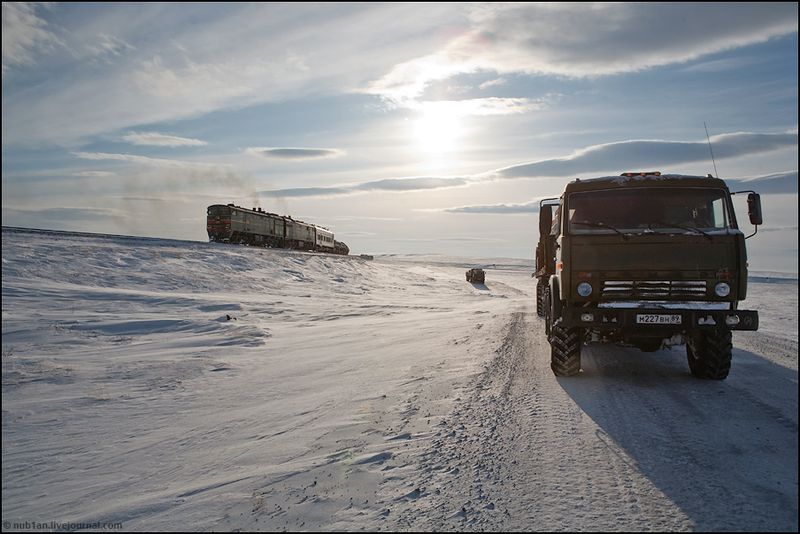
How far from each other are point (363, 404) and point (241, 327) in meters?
6.85

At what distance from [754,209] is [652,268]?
75.2 inches

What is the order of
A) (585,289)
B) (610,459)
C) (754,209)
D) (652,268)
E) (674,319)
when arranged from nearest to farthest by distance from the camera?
1. (610,459)
2. (674,319)
3. (652,268)
4. (585,289)
5. (754,209)

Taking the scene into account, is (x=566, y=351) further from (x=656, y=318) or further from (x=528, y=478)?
(x=528, y=478)

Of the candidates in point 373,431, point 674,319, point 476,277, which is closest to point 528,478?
point 373,431

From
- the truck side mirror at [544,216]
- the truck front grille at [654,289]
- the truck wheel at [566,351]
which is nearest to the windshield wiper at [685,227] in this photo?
the truck front grille at [654,289]


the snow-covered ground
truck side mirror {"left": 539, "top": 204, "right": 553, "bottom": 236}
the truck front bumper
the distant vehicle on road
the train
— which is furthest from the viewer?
the distant vehicle on road

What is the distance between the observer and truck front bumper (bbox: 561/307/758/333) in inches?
249

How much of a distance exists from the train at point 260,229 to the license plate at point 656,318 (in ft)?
110

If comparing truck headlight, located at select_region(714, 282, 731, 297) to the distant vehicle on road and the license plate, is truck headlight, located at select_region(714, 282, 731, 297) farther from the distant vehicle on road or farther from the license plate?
the distant vehicle on road

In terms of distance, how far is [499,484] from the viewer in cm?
378

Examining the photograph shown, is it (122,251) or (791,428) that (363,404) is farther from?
(122,251)

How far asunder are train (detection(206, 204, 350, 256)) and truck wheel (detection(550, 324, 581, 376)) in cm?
3241

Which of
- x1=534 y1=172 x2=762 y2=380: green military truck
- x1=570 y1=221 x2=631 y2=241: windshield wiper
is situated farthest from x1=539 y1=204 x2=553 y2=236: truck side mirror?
x1=570 y1=221 x2=631 y2=241: windshield wiper

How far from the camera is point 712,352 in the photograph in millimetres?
6742
